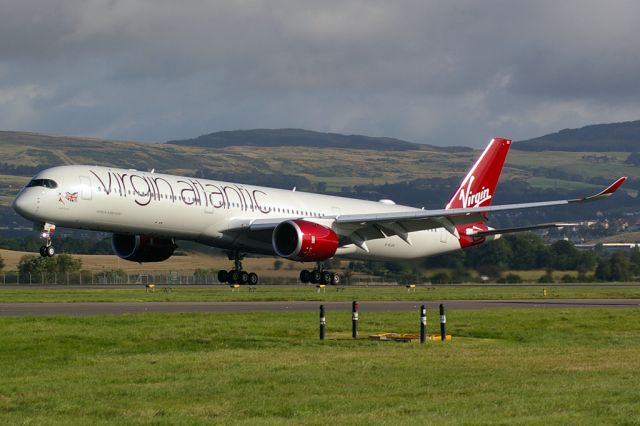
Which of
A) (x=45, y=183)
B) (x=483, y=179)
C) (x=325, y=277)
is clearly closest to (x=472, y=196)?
(x=483, y=179)

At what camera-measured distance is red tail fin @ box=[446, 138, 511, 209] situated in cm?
6688

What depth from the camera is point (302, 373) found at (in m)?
23.4

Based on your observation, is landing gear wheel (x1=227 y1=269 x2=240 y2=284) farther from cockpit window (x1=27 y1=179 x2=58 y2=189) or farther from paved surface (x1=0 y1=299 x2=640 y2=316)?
cockpit window (x1=27 y1=179 x2=58 y2=189)

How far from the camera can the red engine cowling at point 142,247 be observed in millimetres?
57406

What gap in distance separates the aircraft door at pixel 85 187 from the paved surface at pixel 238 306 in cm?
438

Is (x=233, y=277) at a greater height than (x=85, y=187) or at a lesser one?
lesser

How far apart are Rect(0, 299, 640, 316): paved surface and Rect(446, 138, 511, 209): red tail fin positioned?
12.3 meters

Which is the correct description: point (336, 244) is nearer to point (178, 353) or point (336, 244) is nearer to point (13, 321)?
point (13, 321)

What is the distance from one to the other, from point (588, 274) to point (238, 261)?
38.3 metres

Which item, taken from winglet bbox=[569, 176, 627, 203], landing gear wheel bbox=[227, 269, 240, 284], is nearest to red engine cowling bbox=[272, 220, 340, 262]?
landing gear wheel bbox=[227, 269, 240, 284]

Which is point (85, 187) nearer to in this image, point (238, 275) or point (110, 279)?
point (238, 275)

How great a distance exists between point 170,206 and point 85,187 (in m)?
4.08

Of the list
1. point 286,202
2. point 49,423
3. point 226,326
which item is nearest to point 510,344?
point 226,326

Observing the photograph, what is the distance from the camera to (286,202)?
5888cm
